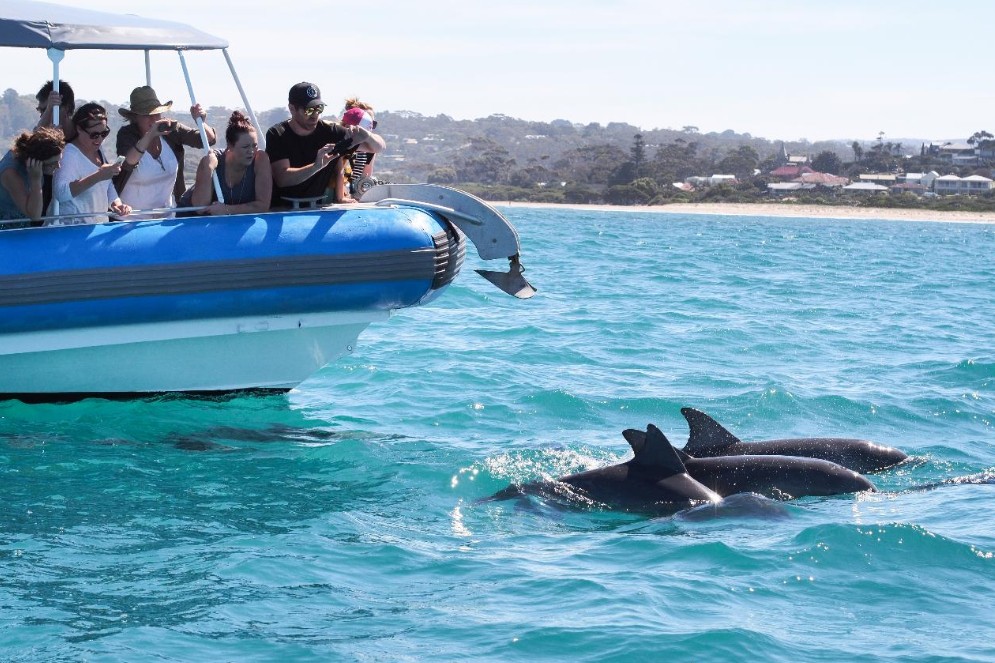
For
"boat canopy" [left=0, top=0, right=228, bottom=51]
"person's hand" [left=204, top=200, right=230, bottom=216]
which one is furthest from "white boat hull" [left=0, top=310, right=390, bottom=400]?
"boat canopy" [left=0, top=0, right=228, bottom=51]

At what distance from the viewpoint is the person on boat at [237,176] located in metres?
9.44

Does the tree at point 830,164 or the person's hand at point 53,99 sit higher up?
the tree at point 830,164

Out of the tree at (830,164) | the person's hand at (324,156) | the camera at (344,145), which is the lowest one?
the person's hand at (324,156)

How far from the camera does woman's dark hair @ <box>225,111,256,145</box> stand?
373 inches

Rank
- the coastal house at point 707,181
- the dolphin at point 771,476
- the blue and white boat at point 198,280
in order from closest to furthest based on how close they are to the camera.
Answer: the dolphin at point 771,476
the blue and white boat at point 198,280
the coastal house at point 707,181

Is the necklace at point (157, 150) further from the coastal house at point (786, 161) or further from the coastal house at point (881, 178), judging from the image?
the coastal house at point (786, 161)

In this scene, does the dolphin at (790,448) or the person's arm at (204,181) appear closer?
the dolphin at (790,448)

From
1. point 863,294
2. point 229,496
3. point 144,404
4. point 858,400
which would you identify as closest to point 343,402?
point 144,404

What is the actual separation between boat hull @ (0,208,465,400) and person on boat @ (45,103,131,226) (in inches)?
8.9

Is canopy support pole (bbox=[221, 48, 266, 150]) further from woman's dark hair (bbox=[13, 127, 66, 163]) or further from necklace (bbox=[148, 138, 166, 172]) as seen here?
woman's dark hair (bbox=[13, 127, 66, 163])

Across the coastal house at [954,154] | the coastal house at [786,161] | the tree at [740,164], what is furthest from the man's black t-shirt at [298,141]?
the coastal house at [786,161]

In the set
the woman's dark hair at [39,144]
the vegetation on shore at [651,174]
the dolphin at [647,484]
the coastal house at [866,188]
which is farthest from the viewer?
the coastal house at [866,188]

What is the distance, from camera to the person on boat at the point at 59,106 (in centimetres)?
904

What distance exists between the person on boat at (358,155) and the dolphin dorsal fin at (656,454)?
11.8 feet
